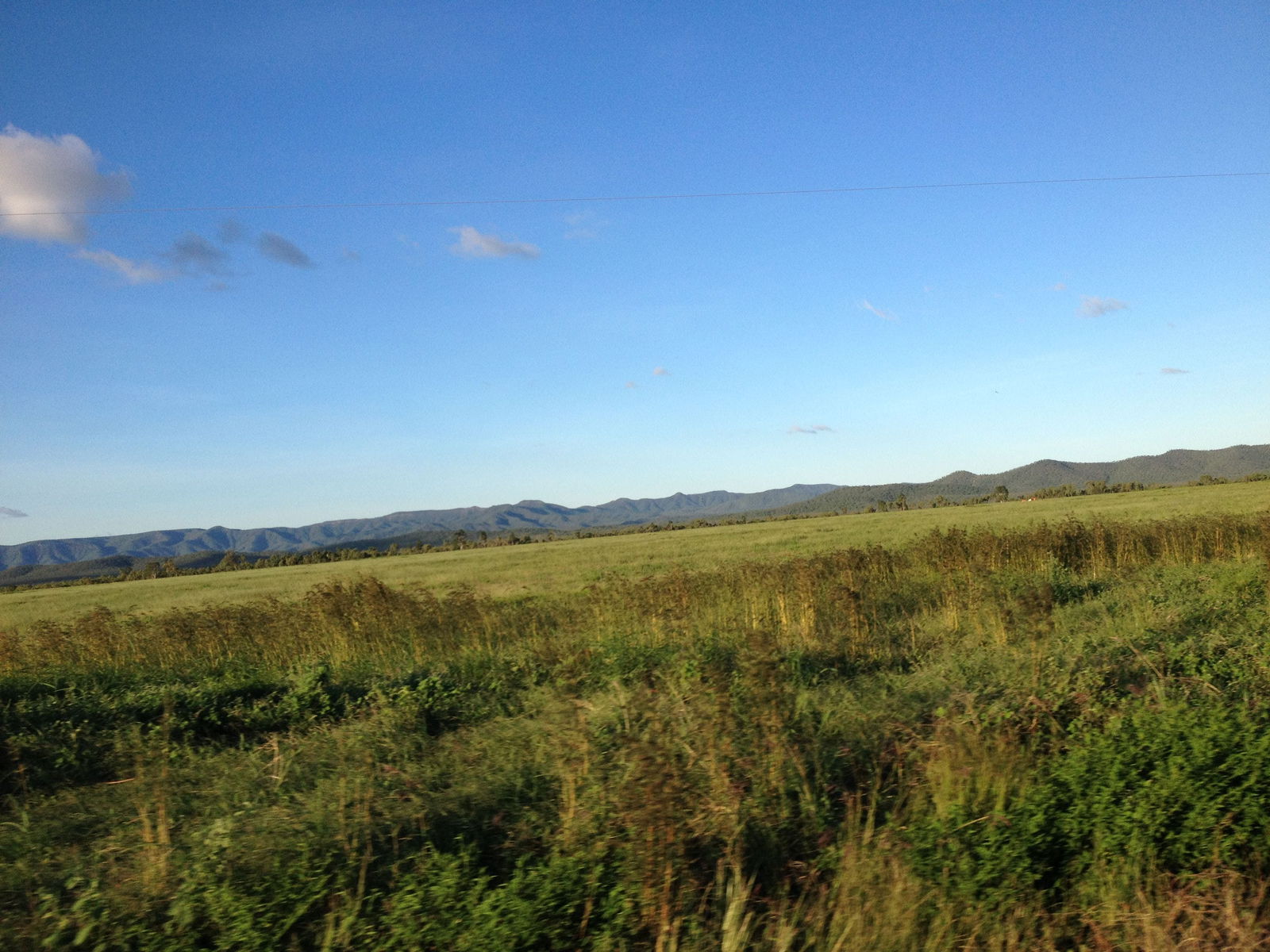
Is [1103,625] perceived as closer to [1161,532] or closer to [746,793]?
[746,793]

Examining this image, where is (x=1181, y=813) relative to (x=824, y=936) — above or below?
above

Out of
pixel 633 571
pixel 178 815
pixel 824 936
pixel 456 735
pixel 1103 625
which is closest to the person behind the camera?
pixel 824 936

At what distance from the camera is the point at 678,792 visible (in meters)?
4.46

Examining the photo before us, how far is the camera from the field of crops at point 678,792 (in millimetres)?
3908

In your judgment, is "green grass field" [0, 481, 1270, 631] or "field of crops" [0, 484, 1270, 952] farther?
"green grass field" [0, 481, 1270, 631]

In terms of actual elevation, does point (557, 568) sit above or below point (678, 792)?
below

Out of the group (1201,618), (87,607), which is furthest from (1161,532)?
(87,607)

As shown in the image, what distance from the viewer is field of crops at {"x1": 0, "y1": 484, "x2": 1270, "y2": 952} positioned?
391cm

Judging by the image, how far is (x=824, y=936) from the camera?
3904 millimetres

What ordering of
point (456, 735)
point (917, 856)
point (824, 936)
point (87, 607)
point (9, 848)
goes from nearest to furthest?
point (824, 936) → point (917, 856) → point (9, 848) → point (456, 735) → point (87, 607)

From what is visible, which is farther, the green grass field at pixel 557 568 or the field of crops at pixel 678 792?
the green grass field at pixel 557 568

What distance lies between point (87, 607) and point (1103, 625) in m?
37.9

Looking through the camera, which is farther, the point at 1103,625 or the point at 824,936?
the point at 1103,625

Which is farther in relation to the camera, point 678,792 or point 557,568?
point 557,568
